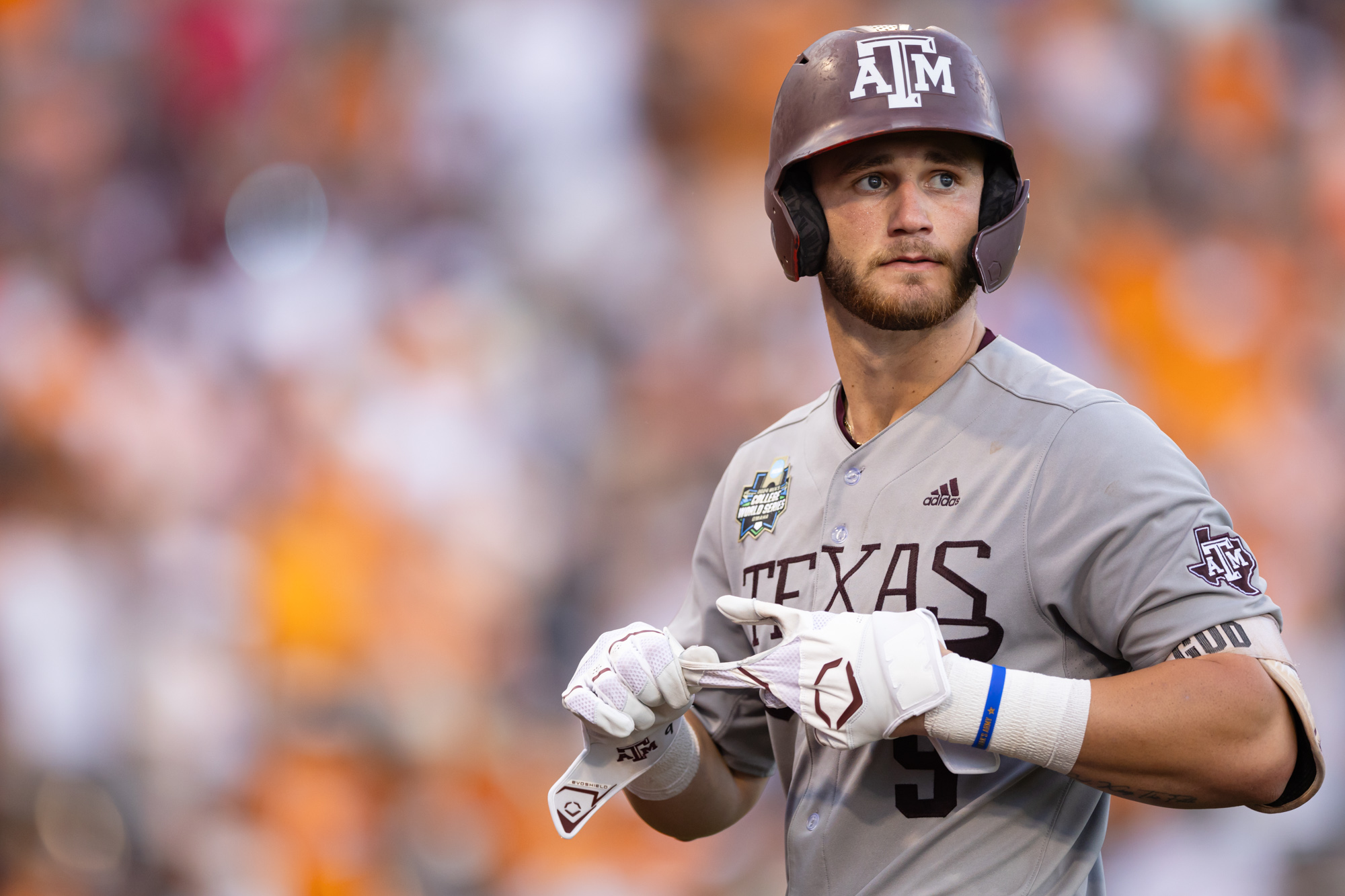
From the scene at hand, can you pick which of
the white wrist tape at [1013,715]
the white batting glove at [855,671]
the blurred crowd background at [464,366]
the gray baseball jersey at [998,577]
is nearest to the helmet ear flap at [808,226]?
the gray baseball jersey at [998,577]

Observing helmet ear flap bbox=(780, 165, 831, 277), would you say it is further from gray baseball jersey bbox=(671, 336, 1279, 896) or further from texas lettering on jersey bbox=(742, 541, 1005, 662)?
texas lettering on jersey bbox=(742, 541, 1005, 662)

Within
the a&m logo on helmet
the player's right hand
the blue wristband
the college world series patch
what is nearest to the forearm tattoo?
the blue wristband

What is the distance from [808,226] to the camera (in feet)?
6.58

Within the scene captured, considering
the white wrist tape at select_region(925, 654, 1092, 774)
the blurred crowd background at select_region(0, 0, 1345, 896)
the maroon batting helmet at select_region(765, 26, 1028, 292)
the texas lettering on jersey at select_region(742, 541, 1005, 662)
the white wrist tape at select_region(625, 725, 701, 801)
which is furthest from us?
the blurred crowd background at select_region(0, 0, 1345, 896)

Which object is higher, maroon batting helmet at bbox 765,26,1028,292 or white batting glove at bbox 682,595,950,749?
maroon batting helmet at bbox 765,26,1028,292

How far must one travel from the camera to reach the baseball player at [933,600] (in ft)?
4.95

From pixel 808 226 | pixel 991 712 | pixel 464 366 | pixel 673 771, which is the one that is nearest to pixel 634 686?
pixel 673 771

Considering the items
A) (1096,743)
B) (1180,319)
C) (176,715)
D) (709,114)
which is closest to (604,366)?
(709,114)

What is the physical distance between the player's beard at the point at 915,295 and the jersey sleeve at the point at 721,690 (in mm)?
519

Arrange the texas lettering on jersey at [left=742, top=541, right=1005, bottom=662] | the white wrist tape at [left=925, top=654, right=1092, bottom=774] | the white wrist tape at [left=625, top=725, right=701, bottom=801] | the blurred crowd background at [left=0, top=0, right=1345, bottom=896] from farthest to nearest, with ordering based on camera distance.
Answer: the blurred crowd background at [left=0, top=0, right=1345, bottom=896] → the white wrist tape at [left=625, top=725, right=701, bottom=801] → the texas lettering on jersey at [left=742, top=541, right=1005, bottom=662] → the white wrist tape at [left=925, top=654, right=1092, bottom=774]

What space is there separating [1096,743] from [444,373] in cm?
385

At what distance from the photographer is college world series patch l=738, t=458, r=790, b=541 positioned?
2057 mm

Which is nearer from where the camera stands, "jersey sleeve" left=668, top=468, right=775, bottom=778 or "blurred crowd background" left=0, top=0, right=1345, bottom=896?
"jersey sleeve" left=668, top=468, right=775, bottom=778

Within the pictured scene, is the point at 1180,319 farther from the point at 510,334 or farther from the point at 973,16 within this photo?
the point at 510,334
